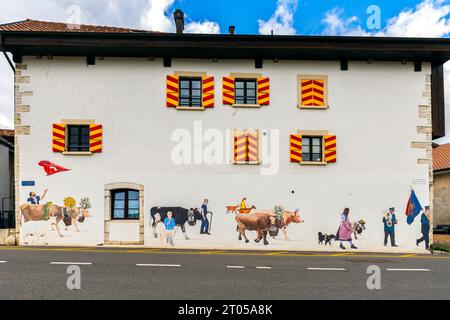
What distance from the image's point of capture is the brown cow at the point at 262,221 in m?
13.6

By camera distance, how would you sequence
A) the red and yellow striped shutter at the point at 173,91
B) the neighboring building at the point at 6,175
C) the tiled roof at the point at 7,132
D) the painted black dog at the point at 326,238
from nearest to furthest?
the painted black dog at the point at 326,238, the red and yellow striped shutter at the point at 173,91, the neighboring building at the point at 6,175, the tiled roof at the point at 7,132

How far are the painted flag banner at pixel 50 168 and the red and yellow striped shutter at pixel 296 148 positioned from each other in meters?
8.45

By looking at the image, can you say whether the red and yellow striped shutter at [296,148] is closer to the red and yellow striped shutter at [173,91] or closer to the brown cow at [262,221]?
the brown cow at [262,221]

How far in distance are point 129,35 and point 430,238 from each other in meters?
13.5

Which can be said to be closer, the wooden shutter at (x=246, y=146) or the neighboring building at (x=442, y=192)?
the wooden shutter at (x=246, y=146)

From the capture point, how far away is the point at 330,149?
45.0ft

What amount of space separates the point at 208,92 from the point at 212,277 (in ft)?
26.2

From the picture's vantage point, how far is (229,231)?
13523 mm

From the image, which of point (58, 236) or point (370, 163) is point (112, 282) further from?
point (370, 163)

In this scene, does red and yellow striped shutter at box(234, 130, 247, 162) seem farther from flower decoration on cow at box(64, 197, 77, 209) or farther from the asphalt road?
flower decoration on cow at box(64, 197, 77, 209)

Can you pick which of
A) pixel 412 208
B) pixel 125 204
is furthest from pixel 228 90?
pixel 412 208

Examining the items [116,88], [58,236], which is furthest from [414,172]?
[58,236]

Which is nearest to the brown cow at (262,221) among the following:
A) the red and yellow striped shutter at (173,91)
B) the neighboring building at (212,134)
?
the neighboring building at (212,134)
